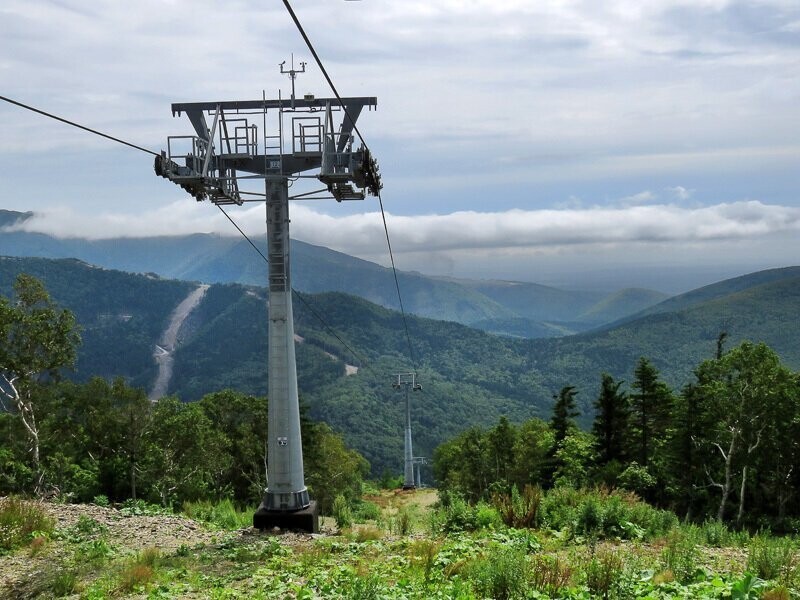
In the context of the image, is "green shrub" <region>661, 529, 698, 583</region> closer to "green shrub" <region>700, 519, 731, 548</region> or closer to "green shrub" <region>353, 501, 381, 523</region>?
"green shrub" <region>700, 519, 731, 548</region>

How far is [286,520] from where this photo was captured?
563 inches

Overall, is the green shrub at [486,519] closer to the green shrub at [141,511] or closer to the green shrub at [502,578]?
the green shrub at [502,578]

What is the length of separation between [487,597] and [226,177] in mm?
10073

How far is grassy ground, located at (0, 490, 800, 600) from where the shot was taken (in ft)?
27.7

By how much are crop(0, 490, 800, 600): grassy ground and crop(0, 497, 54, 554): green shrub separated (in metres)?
0.07

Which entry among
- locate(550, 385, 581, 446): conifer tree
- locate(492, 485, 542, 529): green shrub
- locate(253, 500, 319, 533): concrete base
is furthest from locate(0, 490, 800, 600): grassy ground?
locate(550, 385, 581, 446): conifer tree

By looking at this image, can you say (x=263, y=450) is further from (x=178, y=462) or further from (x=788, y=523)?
(x=788, y=523)

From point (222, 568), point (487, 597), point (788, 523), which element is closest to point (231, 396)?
point (788, 523)

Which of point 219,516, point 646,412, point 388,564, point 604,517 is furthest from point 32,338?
point 646,412

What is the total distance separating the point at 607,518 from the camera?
12.3 meters

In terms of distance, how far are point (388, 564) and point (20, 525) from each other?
24.5 feet

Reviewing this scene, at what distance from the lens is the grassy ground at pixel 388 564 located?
8.45m

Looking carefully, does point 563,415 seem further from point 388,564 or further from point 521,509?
point 388,564

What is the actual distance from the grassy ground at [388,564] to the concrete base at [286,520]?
0.58 meters
